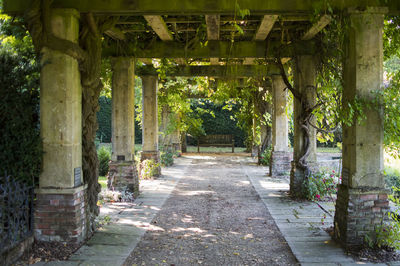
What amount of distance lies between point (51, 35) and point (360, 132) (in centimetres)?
397

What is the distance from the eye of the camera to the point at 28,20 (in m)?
4.07

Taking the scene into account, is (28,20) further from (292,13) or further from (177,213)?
(177,213)

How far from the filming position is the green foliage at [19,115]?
154 inches

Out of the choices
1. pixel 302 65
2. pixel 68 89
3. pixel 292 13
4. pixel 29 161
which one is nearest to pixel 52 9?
pixel 68 89

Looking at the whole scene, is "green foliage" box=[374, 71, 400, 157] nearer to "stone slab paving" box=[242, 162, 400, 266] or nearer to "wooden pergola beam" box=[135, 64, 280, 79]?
"stone slab paving" box=[242, 162, 400, 266]

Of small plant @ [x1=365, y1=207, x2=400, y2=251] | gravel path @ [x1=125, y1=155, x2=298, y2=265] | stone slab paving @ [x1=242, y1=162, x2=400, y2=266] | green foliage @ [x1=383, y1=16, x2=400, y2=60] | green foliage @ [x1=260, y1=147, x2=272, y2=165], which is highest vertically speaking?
green foliage @ [x1=383, y1=16, x2=400, y2=60]

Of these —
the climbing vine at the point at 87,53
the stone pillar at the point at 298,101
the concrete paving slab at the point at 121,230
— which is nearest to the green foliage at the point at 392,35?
the stone pillar at the point at 298,101

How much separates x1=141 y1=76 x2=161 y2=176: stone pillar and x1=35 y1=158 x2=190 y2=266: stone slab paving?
2099 millimetres

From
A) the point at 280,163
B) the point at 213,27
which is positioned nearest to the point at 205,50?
the point at 213,27

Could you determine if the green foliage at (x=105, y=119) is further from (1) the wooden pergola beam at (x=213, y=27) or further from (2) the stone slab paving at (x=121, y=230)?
(1) the wooden pergola beam at (x=213, y=27)

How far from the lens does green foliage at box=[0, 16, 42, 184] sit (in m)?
3.91

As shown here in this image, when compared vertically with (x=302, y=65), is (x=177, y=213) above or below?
below

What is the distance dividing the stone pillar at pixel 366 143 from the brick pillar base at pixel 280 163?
6375 millimetres

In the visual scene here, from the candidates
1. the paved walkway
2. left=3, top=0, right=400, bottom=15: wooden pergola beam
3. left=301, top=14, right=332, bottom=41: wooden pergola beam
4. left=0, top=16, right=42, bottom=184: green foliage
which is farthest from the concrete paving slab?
left=301, top=14, right=332, bottom=41: wooden pergola beam
